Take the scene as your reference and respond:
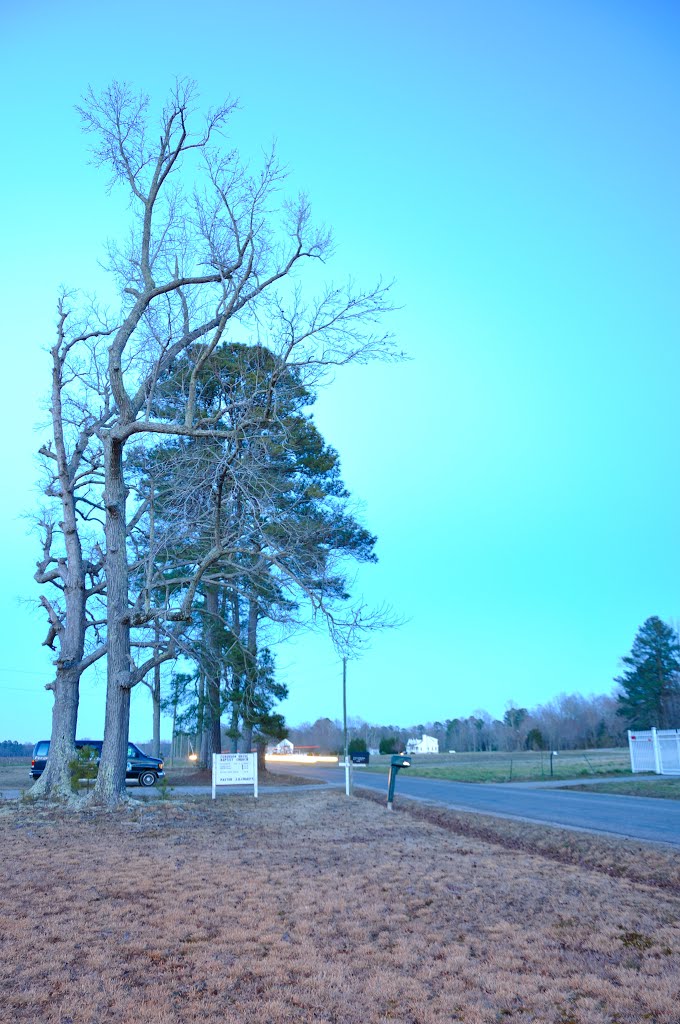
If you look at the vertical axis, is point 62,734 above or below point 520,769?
above

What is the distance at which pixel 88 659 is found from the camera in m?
19.5

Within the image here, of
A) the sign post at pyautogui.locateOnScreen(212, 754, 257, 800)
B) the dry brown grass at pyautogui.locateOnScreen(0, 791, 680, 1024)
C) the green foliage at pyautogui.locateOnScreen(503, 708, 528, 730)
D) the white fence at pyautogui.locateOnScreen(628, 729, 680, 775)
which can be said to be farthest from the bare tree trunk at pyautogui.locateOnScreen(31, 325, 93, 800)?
the green foliage at pyautogui.locateOnScreen(503, 708, 528, 730)

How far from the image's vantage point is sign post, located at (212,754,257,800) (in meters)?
20.9

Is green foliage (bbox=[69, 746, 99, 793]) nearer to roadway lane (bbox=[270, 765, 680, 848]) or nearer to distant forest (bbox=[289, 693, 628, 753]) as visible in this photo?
roadway lane (bbox=[270, 765, 680, 848])

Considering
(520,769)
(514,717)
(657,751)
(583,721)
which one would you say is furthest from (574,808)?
(514,717)

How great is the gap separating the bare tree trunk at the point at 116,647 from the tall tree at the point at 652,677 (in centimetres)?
6233

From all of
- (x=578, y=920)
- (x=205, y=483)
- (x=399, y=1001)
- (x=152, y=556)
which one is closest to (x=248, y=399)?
(x=205, y=483)

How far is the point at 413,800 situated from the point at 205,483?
10821mm

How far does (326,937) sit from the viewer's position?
666cm

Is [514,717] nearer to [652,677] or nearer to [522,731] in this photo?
[522,731]

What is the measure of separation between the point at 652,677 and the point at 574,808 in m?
57.2

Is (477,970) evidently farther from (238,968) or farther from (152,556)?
(152,556)

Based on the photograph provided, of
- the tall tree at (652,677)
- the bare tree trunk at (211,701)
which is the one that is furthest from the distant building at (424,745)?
the bare tree trunk at (211,701)

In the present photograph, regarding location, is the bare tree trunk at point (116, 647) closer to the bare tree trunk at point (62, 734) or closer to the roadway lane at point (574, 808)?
the bare tree trunk at point (62, 734)
